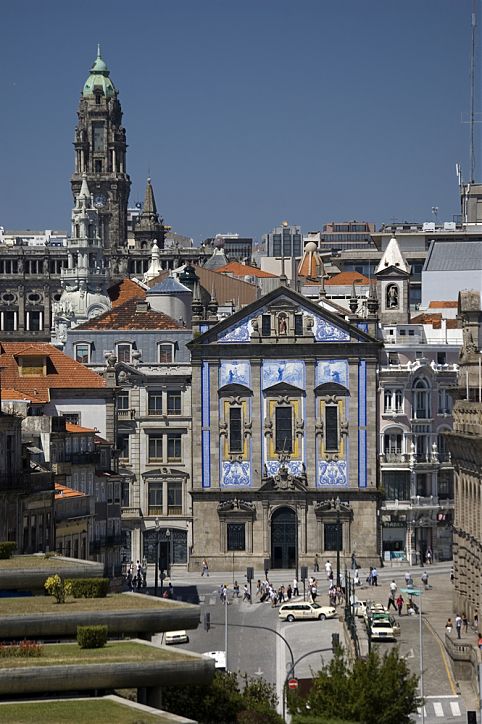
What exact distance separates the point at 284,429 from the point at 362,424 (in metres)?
4.03

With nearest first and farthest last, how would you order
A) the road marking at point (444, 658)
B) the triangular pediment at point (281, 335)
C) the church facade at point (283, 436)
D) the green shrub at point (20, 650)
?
the green shrub at point (20, 650) → the road marking at point (444, 658) → the triangular pediment at point (281, 335) → the church facade at point (283, 436)

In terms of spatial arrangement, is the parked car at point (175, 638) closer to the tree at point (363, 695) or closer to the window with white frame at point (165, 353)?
the tree at point (363, 695)

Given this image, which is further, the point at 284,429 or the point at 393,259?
the point at 393,259

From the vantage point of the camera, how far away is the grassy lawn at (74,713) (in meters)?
51.3

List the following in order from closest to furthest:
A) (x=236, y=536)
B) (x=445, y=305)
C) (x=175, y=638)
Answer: (x=175, y=638), (x=236, y=536), (x=445, y=305)

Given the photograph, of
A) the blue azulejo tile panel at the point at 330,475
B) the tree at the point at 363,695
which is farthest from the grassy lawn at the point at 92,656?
the blue azulejo tile panel at the point at 330,475

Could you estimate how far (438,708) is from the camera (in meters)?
91.9

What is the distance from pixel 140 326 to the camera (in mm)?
158375

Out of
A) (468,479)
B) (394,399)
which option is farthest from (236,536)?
(468,479)

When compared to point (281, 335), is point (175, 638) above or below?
below

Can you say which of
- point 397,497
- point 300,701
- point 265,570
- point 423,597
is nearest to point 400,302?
point 397,497

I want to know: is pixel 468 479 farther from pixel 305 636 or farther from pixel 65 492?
pixel 65 492

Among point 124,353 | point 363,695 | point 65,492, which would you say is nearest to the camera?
point 363,695

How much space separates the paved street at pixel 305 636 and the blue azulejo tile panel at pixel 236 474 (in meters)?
5.70
